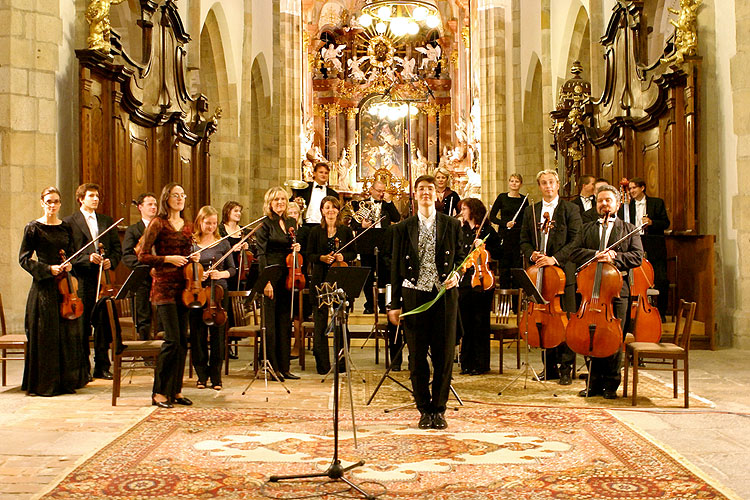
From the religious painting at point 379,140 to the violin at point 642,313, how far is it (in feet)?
85.6

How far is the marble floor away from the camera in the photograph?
492 cm

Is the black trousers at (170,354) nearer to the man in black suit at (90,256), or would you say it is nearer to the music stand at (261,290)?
the music stand at (261,290)

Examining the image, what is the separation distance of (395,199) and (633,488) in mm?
25354

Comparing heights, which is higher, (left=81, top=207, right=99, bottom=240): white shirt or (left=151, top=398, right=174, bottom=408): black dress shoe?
(left=81, top=207, right=99, bottom=240): white shirt

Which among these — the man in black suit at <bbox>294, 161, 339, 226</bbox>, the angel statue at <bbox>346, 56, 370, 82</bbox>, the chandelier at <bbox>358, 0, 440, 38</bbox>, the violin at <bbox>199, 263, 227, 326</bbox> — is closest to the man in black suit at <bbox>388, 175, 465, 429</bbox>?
the violin at <bbox>199, 263, 227, 326</bbox>

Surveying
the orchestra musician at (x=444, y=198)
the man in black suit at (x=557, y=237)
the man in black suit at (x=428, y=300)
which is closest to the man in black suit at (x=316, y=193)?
the orchestra musician at (x=444, y=198)

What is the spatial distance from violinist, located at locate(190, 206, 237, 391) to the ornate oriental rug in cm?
126

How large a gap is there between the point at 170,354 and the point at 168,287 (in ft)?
1.69

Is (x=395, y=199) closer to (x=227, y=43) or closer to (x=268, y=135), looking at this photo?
(x=268, y=135)

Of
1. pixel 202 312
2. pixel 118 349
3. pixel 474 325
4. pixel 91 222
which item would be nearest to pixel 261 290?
pixel 202 312

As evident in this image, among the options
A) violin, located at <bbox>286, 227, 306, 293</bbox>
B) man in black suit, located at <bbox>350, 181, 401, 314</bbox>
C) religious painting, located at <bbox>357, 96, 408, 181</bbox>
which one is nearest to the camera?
violin, located at <bbox>286, 227, 306, 293</bbox>

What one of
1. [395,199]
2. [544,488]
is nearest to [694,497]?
[544,488]

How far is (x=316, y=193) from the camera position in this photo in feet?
37.8

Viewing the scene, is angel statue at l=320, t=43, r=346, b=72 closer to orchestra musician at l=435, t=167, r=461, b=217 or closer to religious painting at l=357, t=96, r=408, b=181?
religious painting at l=357, t=96, r=408, b=181
